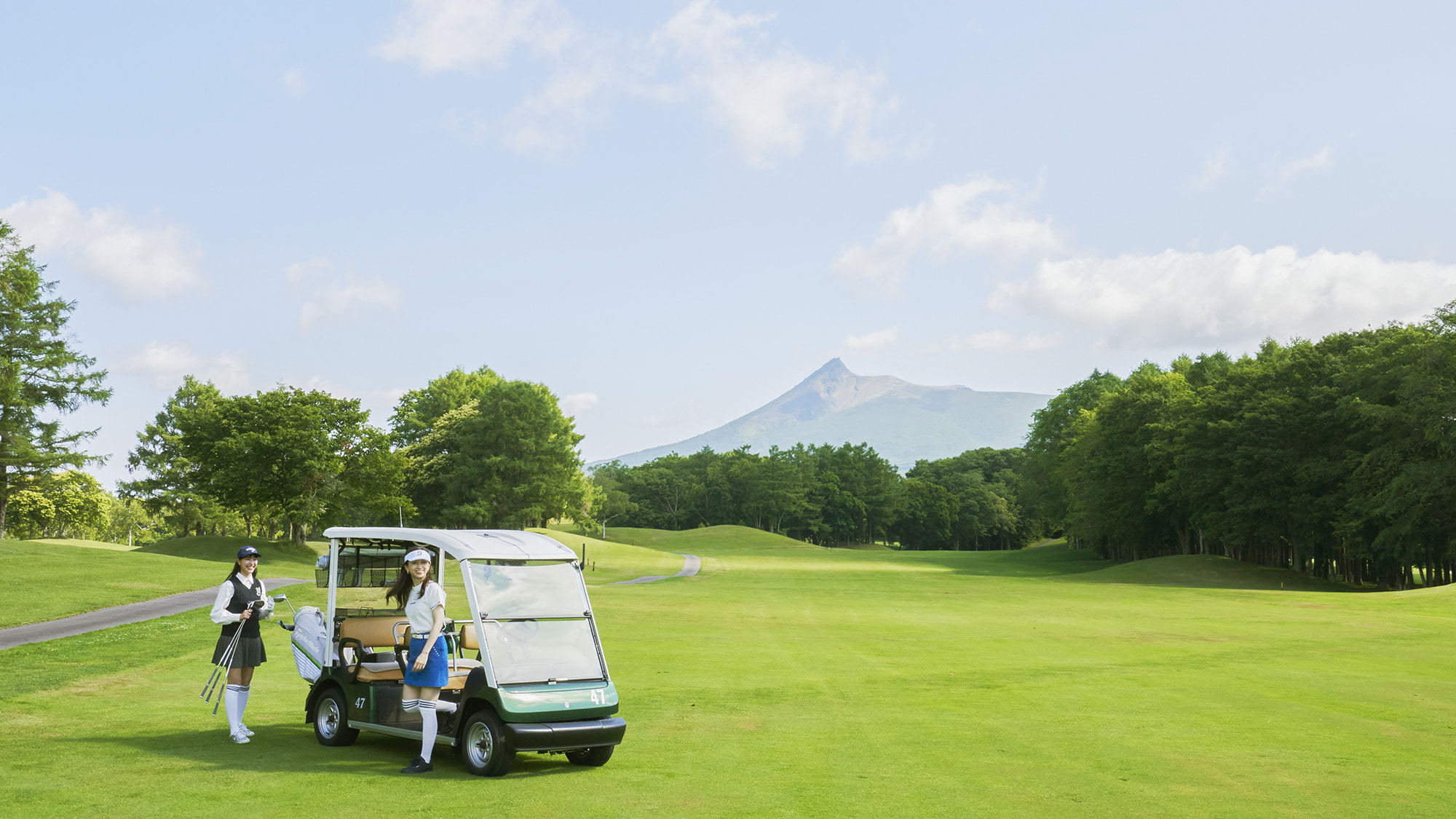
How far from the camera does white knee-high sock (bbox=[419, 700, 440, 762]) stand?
9992 mm

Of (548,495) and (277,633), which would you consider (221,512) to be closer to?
(548,495)

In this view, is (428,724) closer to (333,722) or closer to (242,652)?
(333,722)

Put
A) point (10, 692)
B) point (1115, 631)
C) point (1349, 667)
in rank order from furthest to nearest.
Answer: point (1115, 631)
point (1349, 667)
point (10, 692)

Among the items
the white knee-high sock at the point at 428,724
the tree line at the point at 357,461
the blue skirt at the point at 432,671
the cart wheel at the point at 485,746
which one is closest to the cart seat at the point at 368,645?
the blue skirt at the point at 432,671

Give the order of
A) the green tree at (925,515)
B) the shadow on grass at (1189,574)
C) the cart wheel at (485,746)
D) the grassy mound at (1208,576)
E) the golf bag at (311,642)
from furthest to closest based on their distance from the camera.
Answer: the green tree at (925,515) < the shadow on grass at (1189,574) < the grassy mound at (1208,576) < the golf bag at (311,642) < the cart wheel at (485,746)

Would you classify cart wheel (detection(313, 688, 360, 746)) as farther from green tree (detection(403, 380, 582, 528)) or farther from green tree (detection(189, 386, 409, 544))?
green tree (detection(403, 380, 582, 528))

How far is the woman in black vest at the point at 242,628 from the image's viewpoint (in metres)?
11.2

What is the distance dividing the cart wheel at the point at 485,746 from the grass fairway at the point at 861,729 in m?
0.20

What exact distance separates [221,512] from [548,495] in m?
28.8

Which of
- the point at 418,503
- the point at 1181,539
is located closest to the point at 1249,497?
the point at 1181,539

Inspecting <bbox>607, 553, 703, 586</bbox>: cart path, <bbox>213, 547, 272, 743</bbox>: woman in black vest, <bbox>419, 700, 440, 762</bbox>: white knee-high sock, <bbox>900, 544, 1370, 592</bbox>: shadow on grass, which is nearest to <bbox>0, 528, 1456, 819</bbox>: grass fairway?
<bbox>419, 700, 440, 762</bbox>: white knee-high sock

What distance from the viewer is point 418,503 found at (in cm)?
9462

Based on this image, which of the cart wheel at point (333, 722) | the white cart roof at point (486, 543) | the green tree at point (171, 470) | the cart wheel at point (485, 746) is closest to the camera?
the cart wheel at point (485, 746)

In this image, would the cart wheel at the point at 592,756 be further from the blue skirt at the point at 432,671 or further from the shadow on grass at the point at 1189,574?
the shadow on grass at the point at 1189,574
